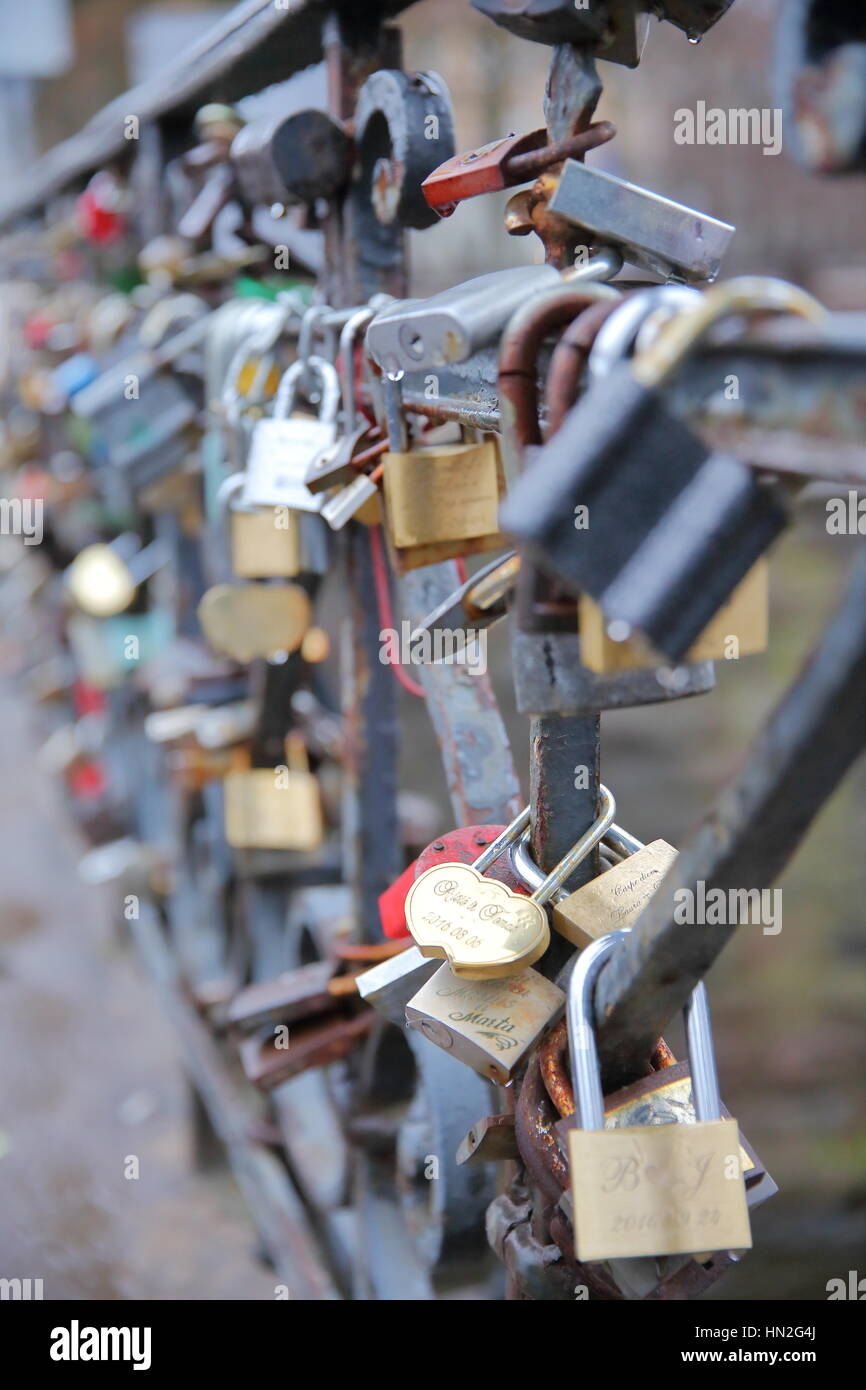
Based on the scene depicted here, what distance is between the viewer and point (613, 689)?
681 millimetres

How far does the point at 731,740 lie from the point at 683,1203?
475 centimetres

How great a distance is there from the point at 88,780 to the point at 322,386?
109 inches

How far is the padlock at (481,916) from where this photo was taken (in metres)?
0.79

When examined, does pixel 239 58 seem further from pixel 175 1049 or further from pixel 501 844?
pixel 175 1049

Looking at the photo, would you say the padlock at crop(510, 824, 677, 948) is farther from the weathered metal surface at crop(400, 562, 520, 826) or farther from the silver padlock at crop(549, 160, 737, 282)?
the silver padlock at crop(549, 160, 737, 282)

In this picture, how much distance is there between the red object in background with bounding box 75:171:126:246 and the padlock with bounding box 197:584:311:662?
1602 millimetres

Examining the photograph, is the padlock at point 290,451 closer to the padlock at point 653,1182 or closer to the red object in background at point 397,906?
the red object in background at point 397,906

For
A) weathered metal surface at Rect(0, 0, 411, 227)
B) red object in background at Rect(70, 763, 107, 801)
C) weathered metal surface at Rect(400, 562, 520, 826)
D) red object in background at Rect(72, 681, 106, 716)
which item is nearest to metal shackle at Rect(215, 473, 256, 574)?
weathered metal surface at Rect(400, 562, 520, 826)

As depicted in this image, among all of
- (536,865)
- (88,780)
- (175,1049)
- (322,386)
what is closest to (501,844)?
(536,865)

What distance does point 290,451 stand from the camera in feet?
4.01

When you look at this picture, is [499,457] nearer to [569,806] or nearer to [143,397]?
[569,806]

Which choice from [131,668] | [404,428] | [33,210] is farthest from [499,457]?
[33,210]

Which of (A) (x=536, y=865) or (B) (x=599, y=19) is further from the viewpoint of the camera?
(A) (x=536, y=865)

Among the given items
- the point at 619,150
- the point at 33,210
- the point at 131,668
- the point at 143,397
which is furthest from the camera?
the point at 619,150
